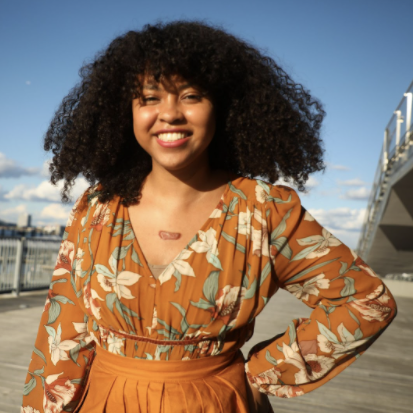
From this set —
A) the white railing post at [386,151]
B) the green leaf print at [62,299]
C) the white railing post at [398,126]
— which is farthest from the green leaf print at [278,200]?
the white railing post at [386,151]

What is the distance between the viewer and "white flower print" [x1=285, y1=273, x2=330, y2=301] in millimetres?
1424

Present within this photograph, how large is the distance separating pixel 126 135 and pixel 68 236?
391 millimetres

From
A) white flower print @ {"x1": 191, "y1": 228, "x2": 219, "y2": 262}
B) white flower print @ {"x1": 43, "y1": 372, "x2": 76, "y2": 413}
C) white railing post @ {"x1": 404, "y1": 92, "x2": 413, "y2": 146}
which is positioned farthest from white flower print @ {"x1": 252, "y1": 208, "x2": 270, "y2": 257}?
white railing post @ {"x1": 404, "y1": 92, "x2": 413, "y2": 146}

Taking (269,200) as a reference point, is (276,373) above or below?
below

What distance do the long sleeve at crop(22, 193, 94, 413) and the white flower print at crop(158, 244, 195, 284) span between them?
309mm

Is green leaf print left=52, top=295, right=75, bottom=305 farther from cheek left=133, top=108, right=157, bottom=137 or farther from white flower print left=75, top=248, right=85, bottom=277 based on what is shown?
cheek left=133, top=108, right=157, bottom=137

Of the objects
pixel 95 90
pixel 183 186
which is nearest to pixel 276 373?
pixel 183 186

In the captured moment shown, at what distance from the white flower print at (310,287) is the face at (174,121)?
46 centimetres

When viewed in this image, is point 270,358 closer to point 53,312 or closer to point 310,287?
point 310,287

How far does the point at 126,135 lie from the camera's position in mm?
1769

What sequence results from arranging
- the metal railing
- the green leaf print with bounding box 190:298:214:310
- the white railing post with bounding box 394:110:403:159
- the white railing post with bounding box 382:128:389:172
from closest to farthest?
1. the green leaf print with bounding box 190:298:214:310
2. the metal railing
3. the white railing post with bounding box 394:110:403:159
4. the white railing post with bounding box 382:128:389:172

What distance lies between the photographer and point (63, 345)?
158cm

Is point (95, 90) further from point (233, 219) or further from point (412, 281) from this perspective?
point (412, 281)

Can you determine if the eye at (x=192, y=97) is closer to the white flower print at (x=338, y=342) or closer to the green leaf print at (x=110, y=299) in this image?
the green leaf print at (x=110, y=299)
